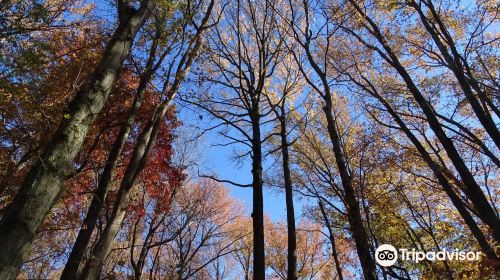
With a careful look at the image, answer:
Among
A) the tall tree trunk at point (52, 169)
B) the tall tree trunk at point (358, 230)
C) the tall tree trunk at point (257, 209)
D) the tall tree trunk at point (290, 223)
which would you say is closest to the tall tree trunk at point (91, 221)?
the tall tree trunk at point (257, 209)

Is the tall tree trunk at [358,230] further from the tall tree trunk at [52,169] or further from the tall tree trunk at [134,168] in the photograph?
the tall tree trunk at [52,169]

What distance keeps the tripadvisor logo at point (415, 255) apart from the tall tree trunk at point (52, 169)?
9020 millimetres

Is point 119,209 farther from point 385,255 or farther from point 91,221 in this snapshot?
point 385,255

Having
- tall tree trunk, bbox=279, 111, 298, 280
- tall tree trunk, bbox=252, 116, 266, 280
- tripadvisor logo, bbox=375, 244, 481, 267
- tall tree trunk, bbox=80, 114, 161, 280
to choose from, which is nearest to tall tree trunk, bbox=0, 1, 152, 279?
tall tree trunk, bbox=80, 114, 161, 280

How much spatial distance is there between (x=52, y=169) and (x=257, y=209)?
4.91 meters

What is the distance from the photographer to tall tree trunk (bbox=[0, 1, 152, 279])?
2555 mm

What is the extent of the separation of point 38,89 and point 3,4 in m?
2.54

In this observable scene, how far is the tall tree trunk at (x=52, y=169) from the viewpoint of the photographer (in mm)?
2555

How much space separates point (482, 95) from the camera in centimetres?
849

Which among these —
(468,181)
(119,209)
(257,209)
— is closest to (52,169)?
(119,209)

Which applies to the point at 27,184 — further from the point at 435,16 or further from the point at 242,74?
the point at 435,16

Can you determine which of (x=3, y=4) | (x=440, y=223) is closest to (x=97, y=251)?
(x=3, y=4)

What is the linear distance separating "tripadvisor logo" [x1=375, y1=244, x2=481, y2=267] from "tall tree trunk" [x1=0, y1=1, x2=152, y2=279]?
9020 mm

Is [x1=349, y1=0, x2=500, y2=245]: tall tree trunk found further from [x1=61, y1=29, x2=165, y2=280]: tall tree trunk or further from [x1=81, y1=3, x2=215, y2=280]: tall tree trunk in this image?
[x1=61, y1=29, x2=165, y2=280]: tall tree trunk
